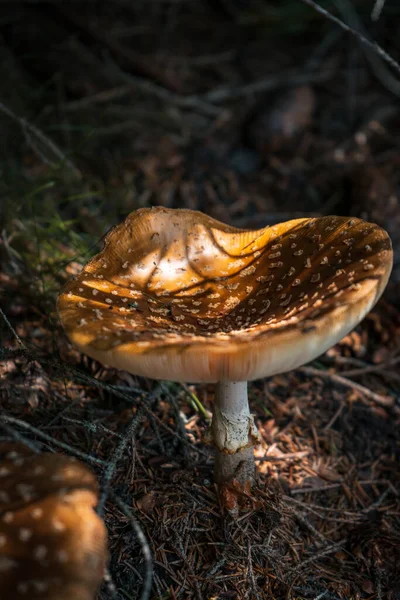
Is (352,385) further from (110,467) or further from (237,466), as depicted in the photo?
(110,467)

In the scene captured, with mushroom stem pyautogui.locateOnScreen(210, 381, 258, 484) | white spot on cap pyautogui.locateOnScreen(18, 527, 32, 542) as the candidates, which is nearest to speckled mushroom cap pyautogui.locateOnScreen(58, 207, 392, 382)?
mushroom stem pyautogui.locateOnScreen(210, 381, 258, 484)

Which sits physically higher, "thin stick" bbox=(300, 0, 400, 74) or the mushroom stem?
"thin stick" bbox=(300, 0, 400, 74)

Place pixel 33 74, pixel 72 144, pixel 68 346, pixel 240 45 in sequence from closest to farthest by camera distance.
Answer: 1. pixel 68 346
2. pixel 72 144
3. pixel 33 74
4. pixel 240 45

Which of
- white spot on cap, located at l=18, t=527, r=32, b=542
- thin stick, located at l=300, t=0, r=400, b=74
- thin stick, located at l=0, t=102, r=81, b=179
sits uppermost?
thin stick, located at l=300, t=0, r=400, b=74

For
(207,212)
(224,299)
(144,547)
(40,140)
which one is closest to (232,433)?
(224,299)

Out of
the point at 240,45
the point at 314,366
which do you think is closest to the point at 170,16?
the point at 240,45

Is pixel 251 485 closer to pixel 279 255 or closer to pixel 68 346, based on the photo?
pixel 279 255

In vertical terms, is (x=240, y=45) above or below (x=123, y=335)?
above

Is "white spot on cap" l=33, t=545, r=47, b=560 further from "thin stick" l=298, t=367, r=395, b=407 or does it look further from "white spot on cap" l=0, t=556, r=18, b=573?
"thin stick" l=298, t=367, r=395, b=407
